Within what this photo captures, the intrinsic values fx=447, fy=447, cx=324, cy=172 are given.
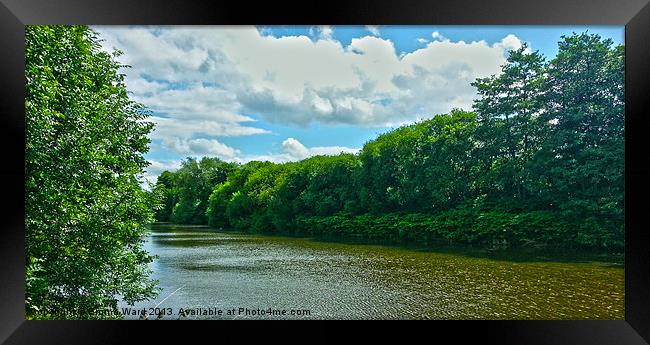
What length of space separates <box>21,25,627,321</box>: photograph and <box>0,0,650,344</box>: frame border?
253mm

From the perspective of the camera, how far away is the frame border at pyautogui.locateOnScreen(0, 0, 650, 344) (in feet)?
11.9

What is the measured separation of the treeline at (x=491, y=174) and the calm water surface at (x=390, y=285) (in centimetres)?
175

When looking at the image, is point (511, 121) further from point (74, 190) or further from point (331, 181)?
point (74, 190)

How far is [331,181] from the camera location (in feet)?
51.6

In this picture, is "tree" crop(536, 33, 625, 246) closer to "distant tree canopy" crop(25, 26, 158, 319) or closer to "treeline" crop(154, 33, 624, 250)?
"treeline" crop(154, 33, 624, 250)

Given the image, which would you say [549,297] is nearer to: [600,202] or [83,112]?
[600,202]

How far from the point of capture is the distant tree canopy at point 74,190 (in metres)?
4.16

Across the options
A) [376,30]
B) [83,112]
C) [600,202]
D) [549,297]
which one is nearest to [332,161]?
[376,30]

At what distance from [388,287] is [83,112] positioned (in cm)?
553

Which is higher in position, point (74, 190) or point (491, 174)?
point (491, 174)

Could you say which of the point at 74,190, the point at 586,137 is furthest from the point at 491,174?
the point at 74,190
